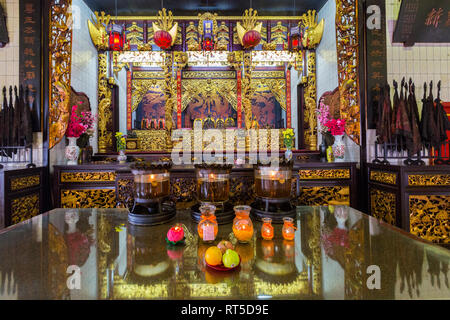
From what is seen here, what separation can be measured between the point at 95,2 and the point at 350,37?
477cm

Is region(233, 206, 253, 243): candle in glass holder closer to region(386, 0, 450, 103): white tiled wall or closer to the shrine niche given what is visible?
region(386, 0, 450, 103): white tiled wall

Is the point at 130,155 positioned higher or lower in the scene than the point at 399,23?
lower

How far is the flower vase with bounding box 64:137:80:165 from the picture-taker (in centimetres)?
327

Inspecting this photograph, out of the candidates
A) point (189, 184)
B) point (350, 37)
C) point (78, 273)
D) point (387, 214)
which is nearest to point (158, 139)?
point (189, 184)

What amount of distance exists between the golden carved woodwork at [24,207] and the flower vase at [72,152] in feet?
1.97

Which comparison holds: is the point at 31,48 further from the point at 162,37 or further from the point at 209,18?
the point at 209,18

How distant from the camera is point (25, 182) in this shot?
2.74 metres

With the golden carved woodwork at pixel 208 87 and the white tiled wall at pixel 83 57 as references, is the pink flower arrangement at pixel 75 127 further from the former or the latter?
the golden carved woodwork at pixel 208 87

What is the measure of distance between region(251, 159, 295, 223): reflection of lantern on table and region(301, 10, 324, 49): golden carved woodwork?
172 inches

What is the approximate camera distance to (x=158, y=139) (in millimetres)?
5836

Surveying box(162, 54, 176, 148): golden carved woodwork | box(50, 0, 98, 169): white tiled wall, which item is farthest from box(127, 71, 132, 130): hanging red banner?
box(162, 54, 176, 148): golden carved woodwork

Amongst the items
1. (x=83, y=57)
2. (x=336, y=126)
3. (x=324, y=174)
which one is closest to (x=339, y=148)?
(x=336, y=126)

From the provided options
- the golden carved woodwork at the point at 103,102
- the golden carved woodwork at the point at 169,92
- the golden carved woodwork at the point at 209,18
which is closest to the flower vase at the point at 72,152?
the golden carved woodwork at the point at 103,102

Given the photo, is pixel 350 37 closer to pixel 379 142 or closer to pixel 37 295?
pixel 379 142
